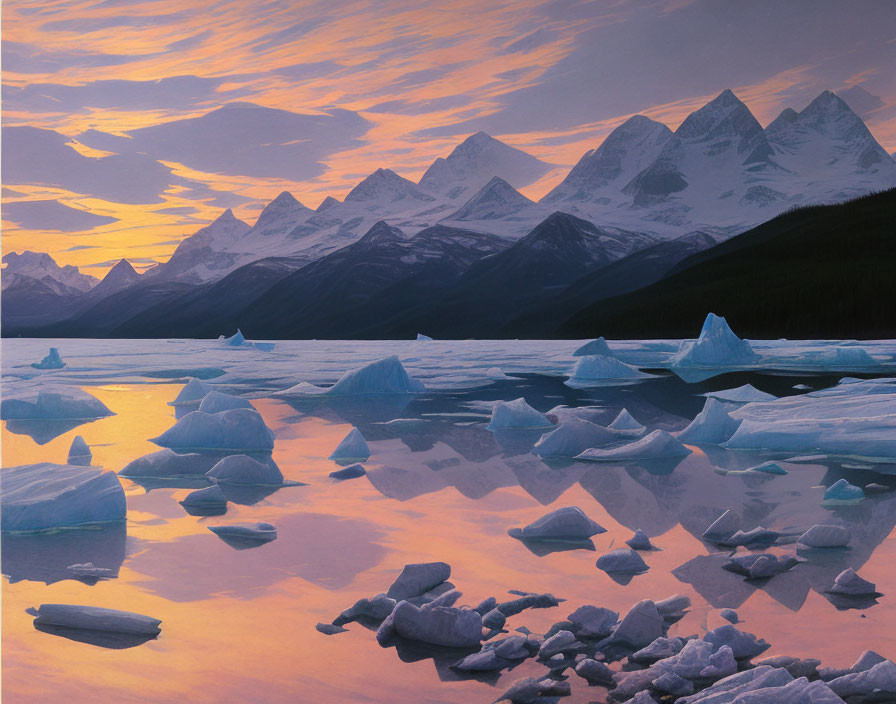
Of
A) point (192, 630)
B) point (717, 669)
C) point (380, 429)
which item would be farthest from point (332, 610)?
point (380, 429)

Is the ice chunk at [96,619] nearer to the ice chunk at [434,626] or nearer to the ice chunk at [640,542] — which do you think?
the ice chunk at [434,626]

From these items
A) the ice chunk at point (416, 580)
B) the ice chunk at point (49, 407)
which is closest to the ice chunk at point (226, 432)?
the ice chunk at point (49, 407)

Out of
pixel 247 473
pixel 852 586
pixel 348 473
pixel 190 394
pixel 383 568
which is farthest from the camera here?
pixel 190 394

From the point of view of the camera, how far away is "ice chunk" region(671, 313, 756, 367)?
102 feet

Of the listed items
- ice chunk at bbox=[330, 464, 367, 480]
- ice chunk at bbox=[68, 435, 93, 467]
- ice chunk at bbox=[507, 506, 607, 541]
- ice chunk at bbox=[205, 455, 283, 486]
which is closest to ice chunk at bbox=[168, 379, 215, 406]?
ice chunk at bbox=[68, 435, 93, 467]

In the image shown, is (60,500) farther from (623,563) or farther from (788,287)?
(788,287)

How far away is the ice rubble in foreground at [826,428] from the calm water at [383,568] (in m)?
0.69

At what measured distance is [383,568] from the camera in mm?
5578

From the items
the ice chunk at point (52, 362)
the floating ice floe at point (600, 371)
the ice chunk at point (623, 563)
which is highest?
the ice chunk at point (52, 362)

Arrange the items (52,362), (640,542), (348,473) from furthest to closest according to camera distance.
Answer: (52,362) < (348,473) < (640,542)

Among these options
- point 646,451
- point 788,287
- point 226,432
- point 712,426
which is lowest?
point 646,451

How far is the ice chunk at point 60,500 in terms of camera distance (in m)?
6.50

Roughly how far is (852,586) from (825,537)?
3.43 feet

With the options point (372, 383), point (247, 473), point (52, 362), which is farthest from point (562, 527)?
point (52, 362)
